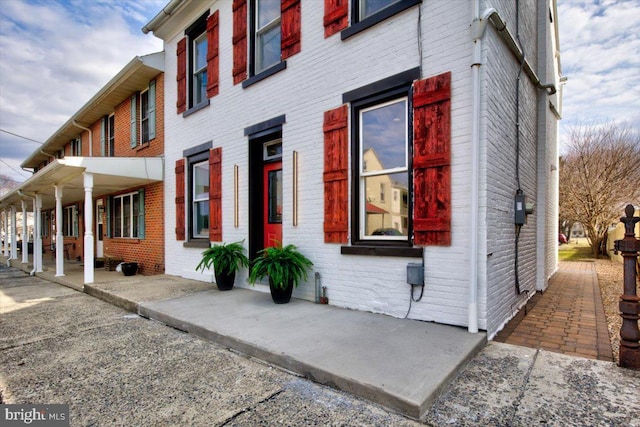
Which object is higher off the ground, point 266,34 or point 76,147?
point 266,34

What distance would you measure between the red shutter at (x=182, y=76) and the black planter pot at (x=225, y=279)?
14.0 ft

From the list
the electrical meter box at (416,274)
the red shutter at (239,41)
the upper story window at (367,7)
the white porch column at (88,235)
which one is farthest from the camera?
the white porch column at (88,235)

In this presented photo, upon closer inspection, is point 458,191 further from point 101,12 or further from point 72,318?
point 101,12

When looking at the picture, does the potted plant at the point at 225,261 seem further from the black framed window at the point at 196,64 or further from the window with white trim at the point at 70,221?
the window with white trim at the point at 70,221

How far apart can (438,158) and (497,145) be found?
788 millimetres

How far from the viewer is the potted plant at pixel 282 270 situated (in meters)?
4.80

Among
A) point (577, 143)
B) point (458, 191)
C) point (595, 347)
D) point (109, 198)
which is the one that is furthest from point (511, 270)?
point (577, 143)

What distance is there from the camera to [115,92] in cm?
1002

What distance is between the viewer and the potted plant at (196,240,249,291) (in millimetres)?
6016

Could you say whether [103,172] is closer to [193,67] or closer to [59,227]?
[59,227]

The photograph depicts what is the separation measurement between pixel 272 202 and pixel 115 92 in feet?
23.7

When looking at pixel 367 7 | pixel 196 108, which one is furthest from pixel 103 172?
pixel 367 7

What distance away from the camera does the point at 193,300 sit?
5.41m

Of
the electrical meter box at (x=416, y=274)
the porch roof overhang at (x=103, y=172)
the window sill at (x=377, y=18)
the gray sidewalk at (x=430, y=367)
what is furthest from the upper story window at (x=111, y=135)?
the electrical meter box at (x=416, y=274)
